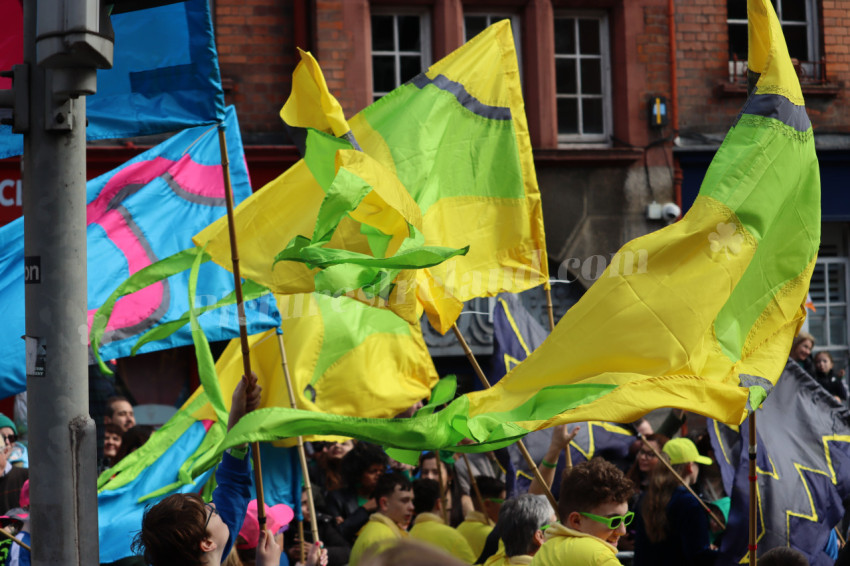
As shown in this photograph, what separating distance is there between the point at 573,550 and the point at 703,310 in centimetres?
103

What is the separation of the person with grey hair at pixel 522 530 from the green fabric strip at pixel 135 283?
172 cm

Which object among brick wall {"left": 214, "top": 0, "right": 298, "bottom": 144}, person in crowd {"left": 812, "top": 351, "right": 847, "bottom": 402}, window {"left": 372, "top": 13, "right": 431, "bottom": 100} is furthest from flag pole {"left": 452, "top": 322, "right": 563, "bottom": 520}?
window {"left": 372, "top": 13, "right": 431, "bottom": 100}

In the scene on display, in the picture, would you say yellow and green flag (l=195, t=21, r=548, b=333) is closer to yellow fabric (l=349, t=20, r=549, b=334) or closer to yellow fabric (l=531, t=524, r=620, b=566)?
yellow fabric (l=349, t=20, r=549, b=334)

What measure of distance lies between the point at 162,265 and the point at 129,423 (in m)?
3.65

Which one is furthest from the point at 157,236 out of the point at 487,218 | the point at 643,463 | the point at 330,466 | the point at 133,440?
the point at 643,463

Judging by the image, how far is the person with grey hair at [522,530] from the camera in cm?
452

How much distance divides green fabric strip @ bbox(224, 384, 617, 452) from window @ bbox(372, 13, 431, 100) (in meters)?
8.87

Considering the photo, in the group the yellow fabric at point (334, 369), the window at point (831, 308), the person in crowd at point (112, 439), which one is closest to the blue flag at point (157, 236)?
the yellow fabric at point (334, 369)

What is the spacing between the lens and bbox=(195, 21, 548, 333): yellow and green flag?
5008 millimetres

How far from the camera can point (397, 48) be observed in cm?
1252

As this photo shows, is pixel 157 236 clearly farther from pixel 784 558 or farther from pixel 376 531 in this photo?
pixel 784 558

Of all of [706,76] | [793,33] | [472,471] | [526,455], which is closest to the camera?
[526,455]

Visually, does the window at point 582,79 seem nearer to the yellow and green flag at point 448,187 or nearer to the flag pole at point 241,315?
the yellow and green flag at point 448,187

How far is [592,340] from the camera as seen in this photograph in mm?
4180
